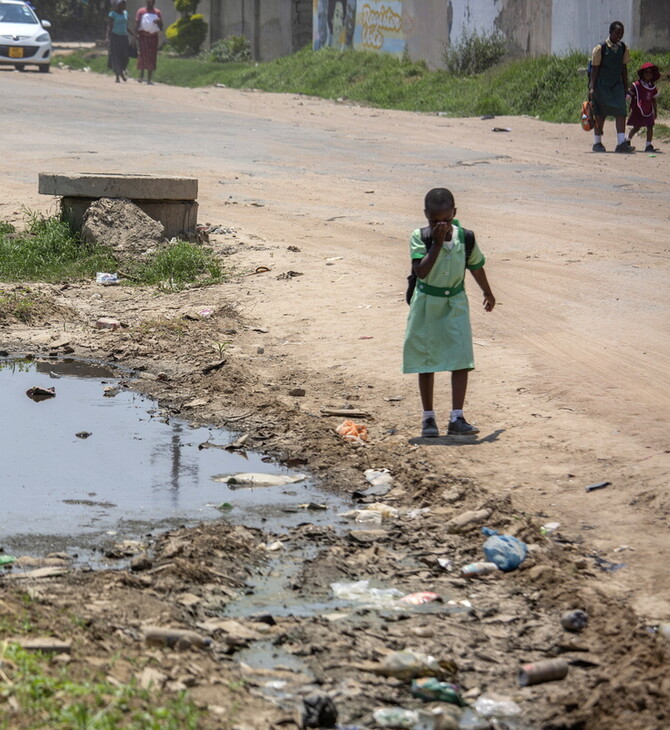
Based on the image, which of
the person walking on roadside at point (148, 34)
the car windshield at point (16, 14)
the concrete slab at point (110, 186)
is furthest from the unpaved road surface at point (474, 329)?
the car windshield at point (16, 14)

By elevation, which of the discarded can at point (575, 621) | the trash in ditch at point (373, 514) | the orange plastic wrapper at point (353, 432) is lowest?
the trash in ditch at point (373, 514)

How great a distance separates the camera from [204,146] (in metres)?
14.9

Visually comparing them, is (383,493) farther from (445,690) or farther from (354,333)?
(354,333)

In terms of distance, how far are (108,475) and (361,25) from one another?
928 inches

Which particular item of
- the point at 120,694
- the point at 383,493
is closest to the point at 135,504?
the point at 383,493

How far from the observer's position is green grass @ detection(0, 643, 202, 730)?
8.64 ft

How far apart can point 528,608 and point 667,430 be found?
1.86 m

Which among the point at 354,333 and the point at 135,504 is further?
the point at 354,333

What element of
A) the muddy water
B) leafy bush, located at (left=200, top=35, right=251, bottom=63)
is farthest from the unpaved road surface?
leafy bush, located at (left=200, top=35, right=251, bottom=63)

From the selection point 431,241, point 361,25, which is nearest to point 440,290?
point 431,241

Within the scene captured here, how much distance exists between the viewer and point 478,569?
158 inches

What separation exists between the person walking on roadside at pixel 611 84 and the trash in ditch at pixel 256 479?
10.9m

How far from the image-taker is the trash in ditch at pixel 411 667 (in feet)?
Answer: 10.6

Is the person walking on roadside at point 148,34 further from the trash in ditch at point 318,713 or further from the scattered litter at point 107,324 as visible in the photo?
the trash in ditch at point 318,713
